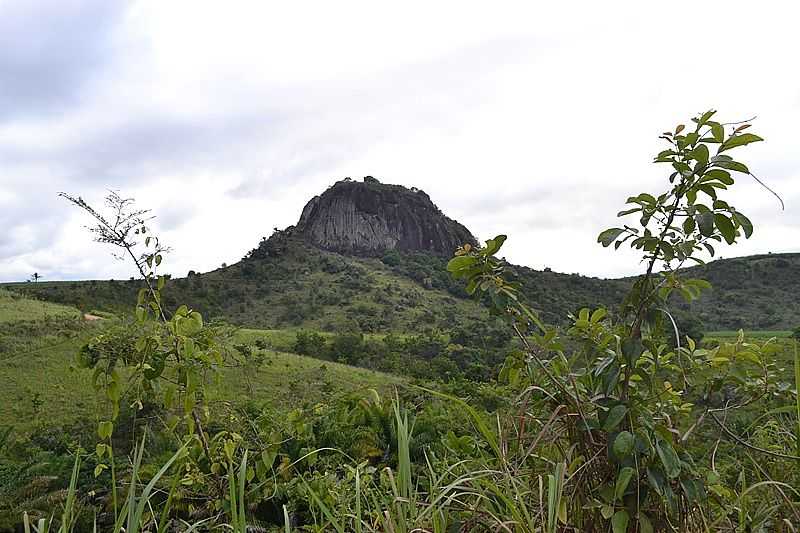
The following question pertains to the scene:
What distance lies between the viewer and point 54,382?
14312 mm

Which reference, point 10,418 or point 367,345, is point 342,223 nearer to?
point 367,345

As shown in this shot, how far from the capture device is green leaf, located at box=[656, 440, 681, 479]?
1.16m

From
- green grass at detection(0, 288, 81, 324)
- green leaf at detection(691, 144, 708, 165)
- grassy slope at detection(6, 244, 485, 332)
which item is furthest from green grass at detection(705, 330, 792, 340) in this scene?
green grass at detection(0, 288, 81, 324)

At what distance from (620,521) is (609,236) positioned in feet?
1.96

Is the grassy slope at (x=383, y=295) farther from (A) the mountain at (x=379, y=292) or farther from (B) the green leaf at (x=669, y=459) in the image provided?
(B) the green leaf at (x=669, y=459)

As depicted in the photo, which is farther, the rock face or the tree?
the rock face

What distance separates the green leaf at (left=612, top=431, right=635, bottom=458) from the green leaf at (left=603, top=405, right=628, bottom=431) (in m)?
0.02

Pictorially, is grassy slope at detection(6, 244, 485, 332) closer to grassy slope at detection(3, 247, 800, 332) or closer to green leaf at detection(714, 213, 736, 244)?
grassy slope at detection(3, 247, 800, 332)

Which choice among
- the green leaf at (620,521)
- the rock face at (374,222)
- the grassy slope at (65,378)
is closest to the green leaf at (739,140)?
the green leaf at (620,521)

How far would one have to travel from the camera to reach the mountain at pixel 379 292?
3334 cm

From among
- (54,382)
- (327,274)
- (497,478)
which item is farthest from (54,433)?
(327,274)

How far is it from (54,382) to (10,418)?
2.11 m

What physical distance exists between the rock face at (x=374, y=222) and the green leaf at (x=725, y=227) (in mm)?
68388

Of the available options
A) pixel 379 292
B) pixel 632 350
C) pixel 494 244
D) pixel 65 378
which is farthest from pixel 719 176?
pixel 379 292
